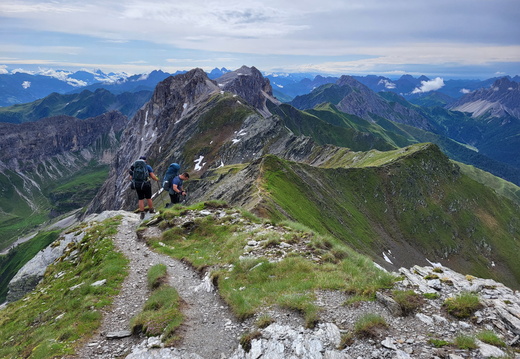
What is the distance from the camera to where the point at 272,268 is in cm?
1680

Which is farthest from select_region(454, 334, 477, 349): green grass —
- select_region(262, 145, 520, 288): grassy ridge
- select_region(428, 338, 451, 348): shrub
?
select_region(262, 145, 520, 288): grassy ridge

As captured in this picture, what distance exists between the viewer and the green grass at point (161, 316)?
498 inches

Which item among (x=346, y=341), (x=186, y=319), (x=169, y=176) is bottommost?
(x=169, y=176)

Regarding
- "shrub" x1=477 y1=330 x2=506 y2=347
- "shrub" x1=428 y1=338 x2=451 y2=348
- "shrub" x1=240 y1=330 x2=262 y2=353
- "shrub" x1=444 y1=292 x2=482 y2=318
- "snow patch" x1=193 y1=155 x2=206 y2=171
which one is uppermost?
"shrub" x1=477 y1=330 x2=506 y2=347

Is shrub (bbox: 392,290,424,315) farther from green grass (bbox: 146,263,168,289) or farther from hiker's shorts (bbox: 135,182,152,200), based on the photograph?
hiker's shorts (bbox: 135,182,152,200)

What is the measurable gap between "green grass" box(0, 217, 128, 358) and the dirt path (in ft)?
2.09

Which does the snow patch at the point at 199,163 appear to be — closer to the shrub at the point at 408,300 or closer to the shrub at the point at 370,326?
the shrub at the point at 408,300

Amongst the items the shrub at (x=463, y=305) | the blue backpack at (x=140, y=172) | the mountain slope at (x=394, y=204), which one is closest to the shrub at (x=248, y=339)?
the shrub at (x=463, y=305)

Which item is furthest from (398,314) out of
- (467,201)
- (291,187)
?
(467,201)

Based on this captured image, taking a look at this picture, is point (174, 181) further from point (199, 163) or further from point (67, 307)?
point (199, 163)

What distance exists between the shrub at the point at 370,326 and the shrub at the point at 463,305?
2835 mm

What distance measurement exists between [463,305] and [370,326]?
12.6ft

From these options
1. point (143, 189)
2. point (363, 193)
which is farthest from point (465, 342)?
point (363, 193)

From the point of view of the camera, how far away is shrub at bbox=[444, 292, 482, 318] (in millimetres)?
11492
